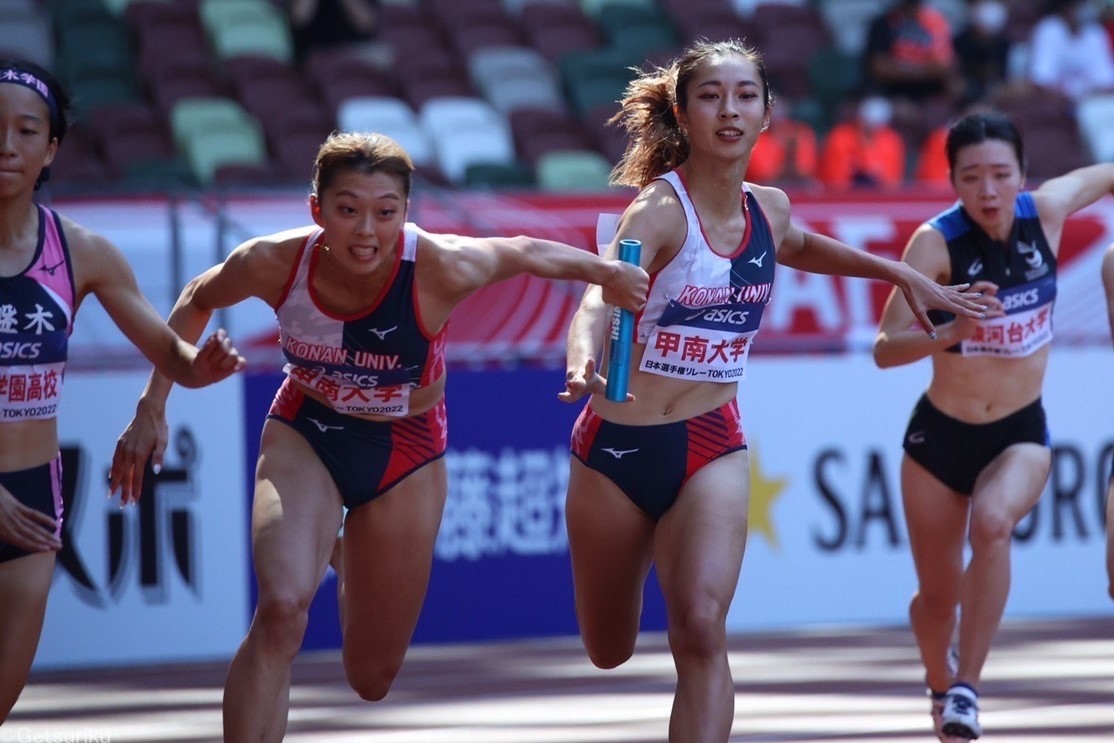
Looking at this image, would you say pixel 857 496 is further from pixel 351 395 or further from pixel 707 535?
pixel 351 395

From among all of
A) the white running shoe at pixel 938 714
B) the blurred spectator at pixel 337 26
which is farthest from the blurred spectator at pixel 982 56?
the white running shoe at pixel 938 714

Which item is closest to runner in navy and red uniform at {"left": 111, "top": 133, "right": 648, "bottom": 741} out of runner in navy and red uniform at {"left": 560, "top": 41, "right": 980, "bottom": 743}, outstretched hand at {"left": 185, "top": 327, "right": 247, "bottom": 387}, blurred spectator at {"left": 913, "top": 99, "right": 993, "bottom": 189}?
runner in navy and red uniform at {"left": 560, "top": 41, "right": 980, "bottom": 743}

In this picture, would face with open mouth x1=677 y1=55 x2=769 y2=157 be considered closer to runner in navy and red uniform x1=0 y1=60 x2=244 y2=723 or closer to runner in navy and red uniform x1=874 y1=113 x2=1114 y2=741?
runner in navy and red uniform x1=874 y1=113 x2=1114 y2=741

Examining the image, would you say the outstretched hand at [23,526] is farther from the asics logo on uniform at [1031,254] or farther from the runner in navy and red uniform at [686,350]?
the asics logo on uniform at [1031,254]

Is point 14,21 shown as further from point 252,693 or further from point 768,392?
point 252,693

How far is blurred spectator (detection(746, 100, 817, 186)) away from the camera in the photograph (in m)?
13.3

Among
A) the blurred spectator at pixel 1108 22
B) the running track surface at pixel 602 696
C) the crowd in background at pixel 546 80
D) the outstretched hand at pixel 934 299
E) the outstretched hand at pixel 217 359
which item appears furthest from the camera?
the blurred spectator at pixel 1108 22

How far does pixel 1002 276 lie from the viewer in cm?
675

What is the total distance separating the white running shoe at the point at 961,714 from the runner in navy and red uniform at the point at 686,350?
1197 mm

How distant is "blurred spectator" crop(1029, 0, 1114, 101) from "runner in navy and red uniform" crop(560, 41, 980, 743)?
9.96m

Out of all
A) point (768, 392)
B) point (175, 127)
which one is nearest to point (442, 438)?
point (768, 392)

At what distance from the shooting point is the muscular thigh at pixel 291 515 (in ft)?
16.5

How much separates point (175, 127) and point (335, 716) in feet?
23.2

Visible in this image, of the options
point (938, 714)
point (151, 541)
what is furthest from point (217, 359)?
point (151, 541)
